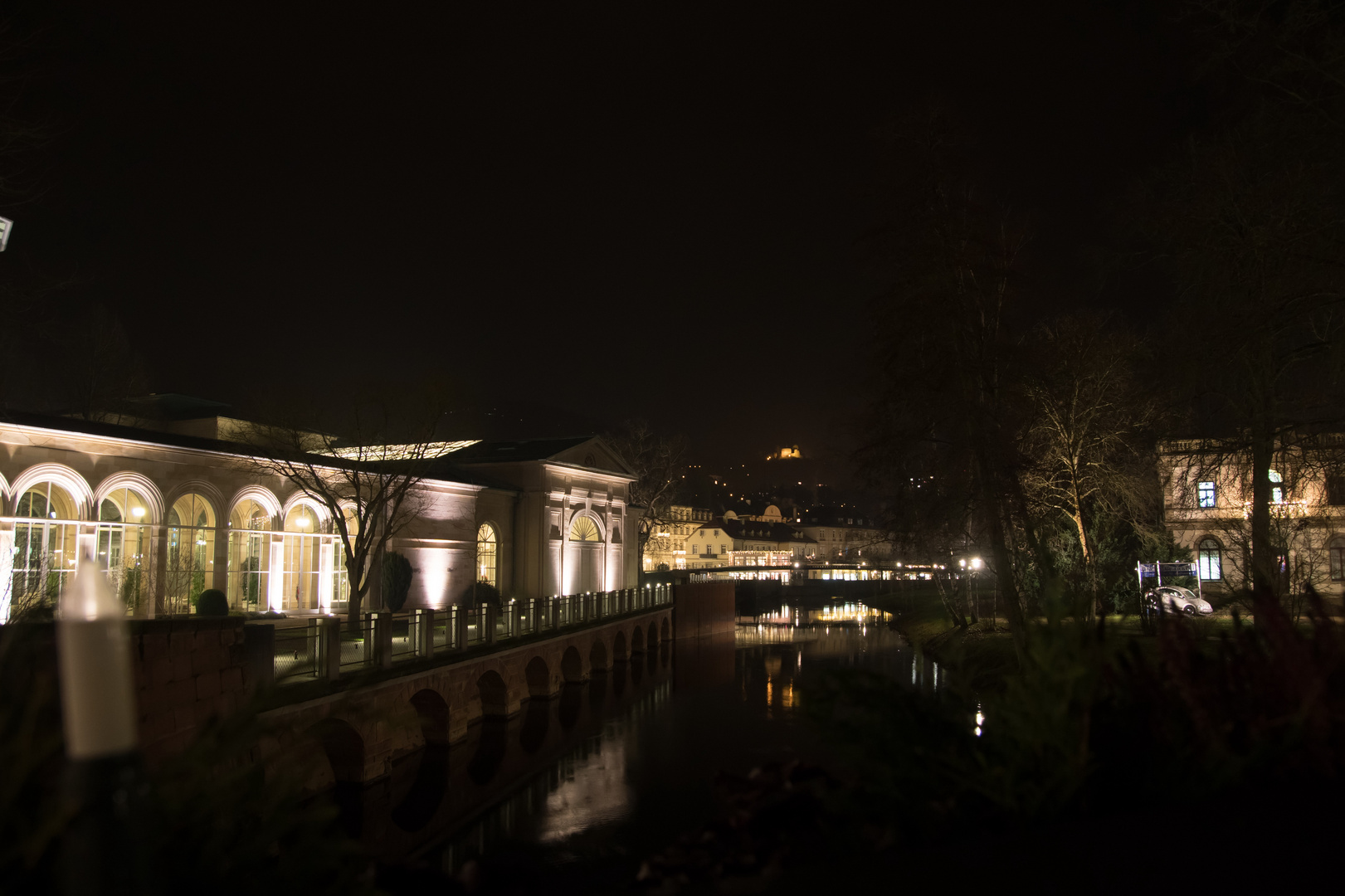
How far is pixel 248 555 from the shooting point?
1014 inches

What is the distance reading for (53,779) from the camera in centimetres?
309

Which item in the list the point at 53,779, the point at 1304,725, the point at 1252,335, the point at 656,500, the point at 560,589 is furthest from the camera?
the point at 656,500

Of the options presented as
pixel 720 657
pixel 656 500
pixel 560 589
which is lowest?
pixel 720 657

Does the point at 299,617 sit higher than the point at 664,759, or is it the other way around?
the point at 299,617

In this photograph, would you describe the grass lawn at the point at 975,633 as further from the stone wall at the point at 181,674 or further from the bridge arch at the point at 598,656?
the bridge arch at the point at 598,656

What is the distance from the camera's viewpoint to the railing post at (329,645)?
1491 cm

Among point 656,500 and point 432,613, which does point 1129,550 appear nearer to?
point 432,613

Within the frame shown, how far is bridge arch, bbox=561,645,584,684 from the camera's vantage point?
29.9m

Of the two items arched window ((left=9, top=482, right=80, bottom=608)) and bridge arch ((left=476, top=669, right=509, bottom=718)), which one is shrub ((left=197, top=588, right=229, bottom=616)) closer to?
arched window ((left=9, top=482, right=80, bottom=608))

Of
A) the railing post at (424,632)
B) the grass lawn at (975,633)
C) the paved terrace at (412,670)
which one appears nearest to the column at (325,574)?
the paved terrace at (412,670)

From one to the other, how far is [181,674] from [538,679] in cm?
1670

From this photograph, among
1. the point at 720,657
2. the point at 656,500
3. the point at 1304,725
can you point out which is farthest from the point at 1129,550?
the point at 656,500

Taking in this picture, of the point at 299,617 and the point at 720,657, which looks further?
the point at 720,657

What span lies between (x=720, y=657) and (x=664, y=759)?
20.0 meters
